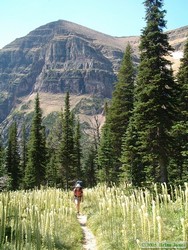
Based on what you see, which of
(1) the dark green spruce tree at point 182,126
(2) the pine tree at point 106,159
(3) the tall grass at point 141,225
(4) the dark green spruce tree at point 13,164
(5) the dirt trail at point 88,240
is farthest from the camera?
(4) the dark green spruce tree at point 13,164

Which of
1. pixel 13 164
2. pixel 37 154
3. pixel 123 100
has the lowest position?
pixel 13 164

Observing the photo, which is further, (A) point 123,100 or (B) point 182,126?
(A) point 123,100

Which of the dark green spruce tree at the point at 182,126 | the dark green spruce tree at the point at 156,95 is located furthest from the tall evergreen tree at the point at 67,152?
the dark green spruce tree at the point at 156,95

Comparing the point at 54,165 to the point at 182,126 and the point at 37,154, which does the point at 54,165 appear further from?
the point at 182,126

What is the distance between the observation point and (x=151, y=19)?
28.3 metres

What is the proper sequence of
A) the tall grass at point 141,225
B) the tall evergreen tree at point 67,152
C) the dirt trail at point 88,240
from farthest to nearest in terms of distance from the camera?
1. the tall evergreen tree at point 67,152
2. the dirt trail at point 88,240
3. the tall grass at point 141,225

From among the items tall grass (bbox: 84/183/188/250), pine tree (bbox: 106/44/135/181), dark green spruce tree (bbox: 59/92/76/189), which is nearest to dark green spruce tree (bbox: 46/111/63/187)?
dark green spruce tree (bbox: 59/92/76/189)

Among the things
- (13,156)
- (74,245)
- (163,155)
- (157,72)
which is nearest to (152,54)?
(157,72)

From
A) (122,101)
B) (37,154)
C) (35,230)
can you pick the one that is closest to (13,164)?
(37,154)

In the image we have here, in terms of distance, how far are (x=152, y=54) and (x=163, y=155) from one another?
7471 millimetres

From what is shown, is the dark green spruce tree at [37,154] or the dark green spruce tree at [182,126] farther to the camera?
the dark green spruce tree at [37,154]

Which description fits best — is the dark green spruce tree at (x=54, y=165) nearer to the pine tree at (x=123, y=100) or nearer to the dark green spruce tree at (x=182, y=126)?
the pine tree at (x=123, y=100)

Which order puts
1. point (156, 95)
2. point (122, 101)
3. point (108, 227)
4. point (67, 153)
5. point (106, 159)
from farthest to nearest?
point (67, 153) → point (106, 159) → point (122, 101) → point (156, 95) → point (108, 227)

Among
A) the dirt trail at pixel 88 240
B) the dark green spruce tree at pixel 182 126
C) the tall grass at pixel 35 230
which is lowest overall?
the dirt trail at pixel 88 240
